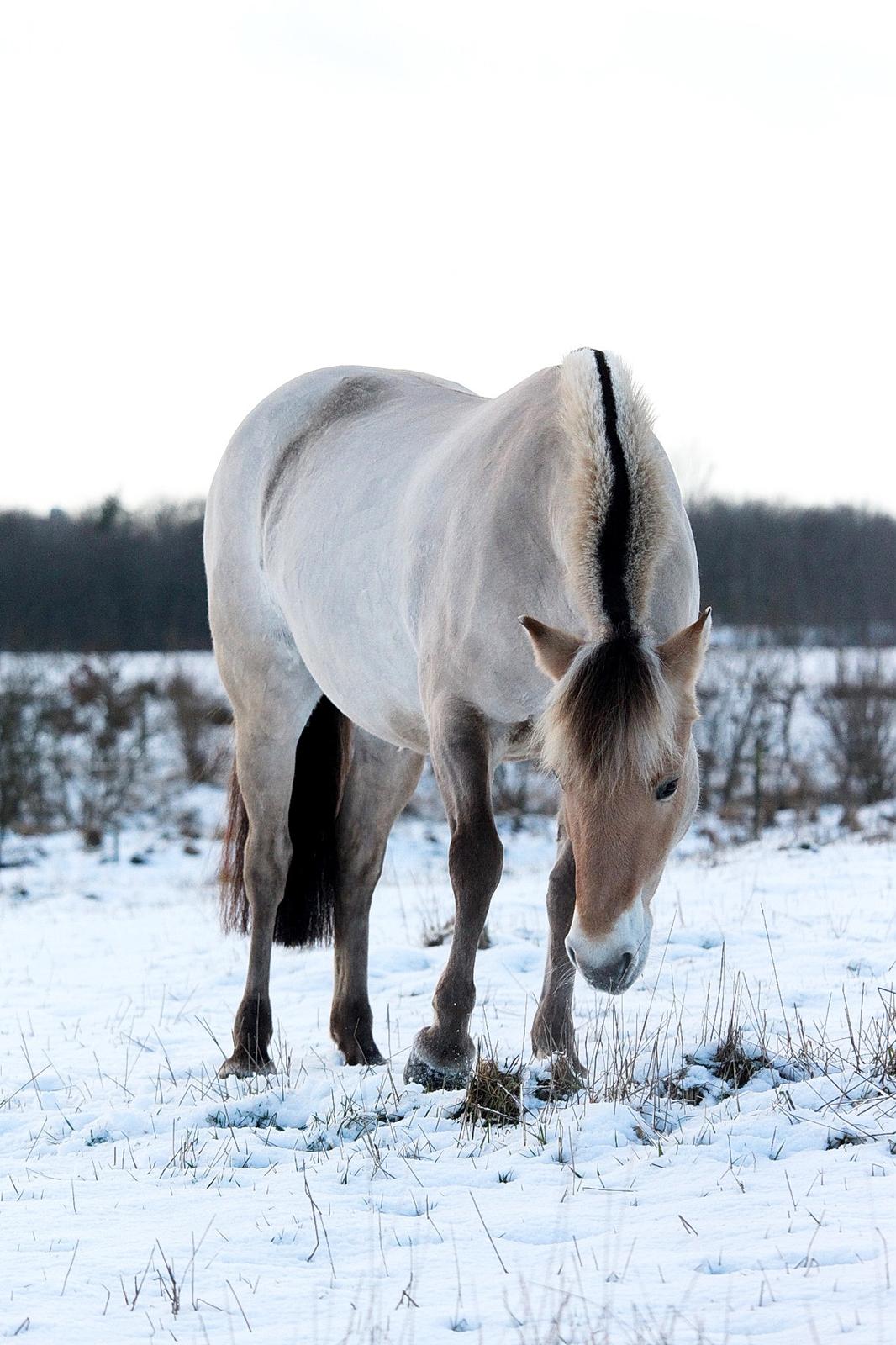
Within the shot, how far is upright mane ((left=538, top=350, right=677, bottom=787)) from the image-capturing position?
3.12m

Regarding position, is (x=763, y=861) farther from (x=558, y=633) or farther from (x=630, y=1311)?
(x=630, y=1311)

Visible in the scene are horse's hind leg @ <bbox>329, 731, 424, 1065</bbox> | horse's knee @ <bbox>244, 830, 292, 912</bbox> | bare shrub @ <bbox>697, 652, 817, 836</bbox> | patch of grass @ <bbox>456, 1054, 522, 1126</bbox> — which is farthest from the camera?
bare shrub @ <bbox>697, 652, 817, 836</bbox>

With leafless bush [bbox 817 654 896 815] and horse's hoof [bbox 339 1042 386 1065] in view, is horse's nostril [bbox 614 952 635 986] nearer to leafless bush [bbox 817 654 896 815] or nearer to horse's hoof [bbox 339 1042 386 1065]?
horse's hoof [bbox 339 1042 386 1065]

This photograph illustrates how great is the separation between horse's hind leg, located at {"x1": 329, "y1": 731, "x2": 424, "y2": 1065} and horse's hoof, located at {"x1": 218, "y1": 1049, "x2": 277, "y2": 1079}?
379mm

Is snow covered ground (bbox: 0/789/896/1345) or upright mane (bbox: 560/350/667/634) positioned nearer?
snow covered ground (bbox: 0/789/896/1345)

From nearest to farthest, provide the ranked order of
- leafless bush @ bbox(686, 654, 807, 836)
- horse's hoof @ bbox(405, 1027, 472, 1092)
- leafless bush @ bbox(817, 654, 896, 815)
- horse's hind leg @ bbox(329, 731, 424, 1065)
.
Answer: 1. horse's hoof @ bbox(405, 1027, 472, 1092)
2. horse's hind leg @ bbox(329, 731, 424, 1065)
3. leafless bush @ bbox(817, 654, 896, 815)
4. leafless bush @ bbox(686, 654, 807, 836)

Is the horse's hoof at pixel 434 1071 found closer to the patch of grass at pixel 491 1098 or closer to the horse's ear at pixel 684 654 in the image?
the patch of grass at pixel 491 1098

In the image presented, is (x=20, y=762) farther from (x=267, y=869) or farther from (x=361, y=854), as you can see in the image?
(x=361, y=854)

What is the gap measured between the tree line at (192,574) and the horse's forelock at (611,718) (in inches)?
1403

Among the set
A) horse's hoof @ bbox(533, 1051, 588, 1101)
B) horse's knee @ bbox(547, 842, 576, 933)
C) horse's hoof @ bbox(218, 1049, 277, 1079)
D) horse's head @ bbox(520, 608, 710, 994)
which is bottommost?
horse's hoof @ bbox(218, 1049, 277, 1079)

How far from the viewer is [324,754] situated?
18.3ft

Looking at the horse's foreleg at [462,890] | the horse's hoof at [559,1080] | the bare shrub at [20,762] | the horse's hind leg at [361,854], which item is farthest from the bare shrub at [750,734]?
the horse's hoof at [559,1080]

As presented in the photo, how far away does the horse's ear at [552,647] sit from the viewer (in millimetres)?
3277

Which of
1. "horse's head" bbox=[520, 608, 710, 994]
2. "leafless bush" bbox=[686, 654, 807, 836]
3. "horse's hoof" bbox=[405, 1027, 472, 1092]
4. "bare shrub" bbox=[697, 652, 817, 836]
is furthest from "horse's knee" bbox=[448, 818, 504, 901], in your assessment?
"leafless bush" bbox=[686, 654, 807, 836]
